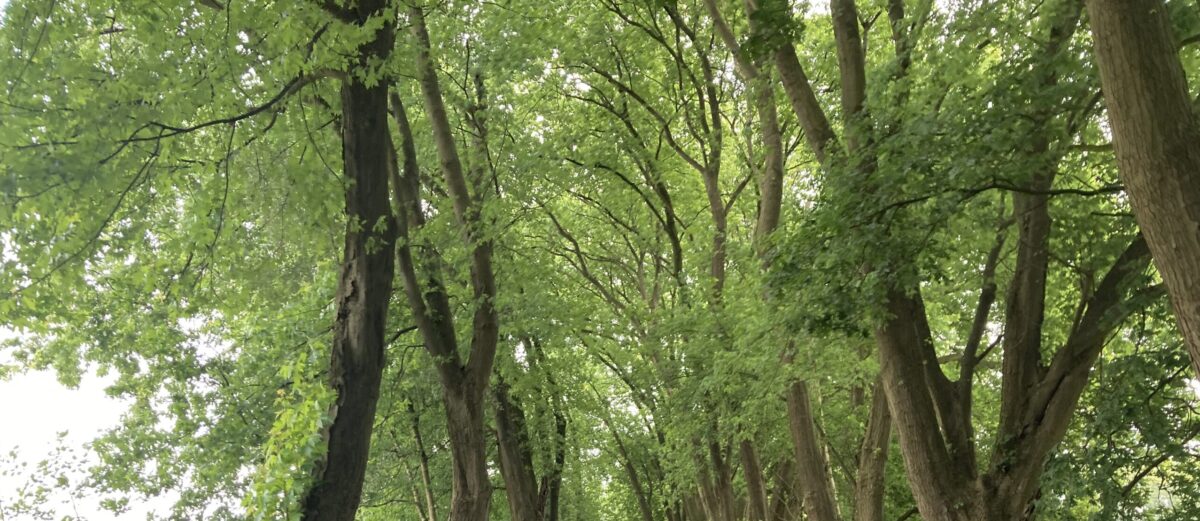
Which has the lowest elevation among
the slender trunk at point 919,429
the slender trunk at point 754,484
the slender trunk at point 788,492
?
the slender trunk at point 919,429

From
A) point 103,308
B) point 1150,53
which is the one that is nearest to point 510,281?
point 103,308

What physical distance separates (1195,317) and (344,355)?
467 centimetres

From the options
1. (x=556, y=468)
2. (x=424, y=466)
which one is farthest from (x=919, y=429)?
(x=424, y=466)

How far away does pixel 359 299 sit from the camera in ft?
18.4

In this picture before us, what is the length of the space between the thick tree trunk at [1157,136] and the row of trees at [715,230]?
0.05 ft

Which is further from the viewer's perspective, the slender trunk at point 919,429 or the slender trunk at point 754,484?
the slender trunk at point 754,484

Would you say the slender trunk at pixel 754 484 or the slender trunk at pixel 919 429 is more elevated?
the slender trunk at pixel 754 484

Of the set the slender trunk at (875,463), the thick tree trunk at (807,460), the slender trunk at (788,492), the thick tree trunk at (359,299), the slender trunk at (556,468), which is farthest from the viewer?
the slender trunk at (556,468)

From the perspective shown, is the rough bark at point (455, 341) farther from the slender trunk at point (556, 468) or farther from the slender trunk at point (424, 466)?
the slender trunk at point (424, 466)

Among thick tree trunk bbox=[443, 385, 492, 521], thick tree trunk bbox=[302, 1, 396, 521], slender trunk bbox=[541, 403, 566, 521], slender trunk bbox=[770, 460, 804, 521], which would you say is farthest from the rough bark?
slender trunk bbox=[770, 460, 804, 521]

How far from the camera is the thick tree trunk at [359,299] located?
5.18 meters

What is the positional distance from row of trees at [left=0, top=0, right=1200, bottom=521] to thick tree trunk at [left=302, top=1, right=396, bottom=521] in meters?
0.02

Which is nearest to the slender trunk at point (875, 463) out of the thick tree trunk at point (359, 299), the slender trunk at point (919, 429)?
the slender trunk at point (919, 429)

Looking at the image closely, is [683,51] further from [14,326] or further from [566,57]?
[14,326]
